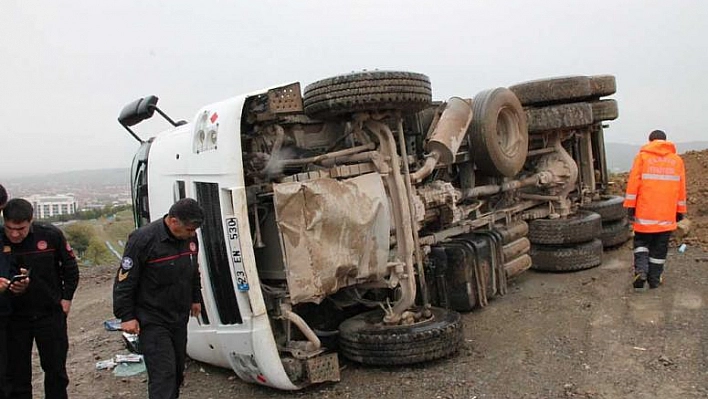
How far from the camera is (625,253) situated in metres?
7.50

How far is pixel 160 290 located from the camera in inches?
135

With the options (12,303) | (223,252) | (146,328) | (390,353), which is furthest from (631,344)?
(12,303)

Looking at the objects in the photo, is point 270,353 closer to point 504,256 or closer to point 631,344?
point 631,344

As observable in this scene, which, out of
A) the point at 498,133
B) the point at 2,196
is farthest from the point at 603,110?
the point at 2,196

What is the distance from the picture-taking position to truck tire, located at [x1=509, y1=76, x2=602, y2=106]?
23.0 feet

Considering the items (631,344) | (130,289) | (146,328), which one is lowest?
(631,344)

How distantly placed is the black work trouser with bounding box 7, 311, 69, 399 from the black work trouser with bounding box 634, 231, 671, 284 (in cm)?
466

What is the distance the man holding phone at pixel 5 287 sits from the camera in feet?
11.4

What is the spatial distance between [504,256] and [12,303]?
4.04 metres

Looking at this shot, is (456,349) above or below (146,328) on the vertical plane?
below

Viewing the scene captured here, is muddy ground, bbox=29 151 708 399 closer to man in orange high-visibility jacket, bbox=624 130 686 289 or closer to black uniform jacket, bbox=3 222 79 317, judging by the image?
man in orange high-visibility jacket, bbox=624 130 686 289

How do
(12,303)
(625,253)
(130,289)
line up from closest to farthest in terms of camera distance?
1. (130,289)
2. (12,303)
3. (625,253)

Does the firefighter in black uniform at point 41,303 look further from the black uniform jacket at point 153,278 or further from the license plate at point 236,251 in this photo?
the license plate at point 236,251

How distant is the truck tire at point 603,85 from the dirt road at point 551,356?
7.74ft
